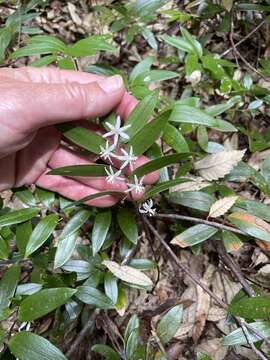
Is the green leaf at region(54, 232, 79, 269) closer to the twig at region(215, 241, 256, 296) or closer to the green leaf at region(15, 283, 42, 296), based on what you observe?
the green leaf at region(15, 283, 42, 296)

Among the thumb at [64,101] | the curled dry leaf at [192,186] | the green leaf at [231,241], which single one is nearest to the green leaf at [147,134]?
the thumb at [64,101]

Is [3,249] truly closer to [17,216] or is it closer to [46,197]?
[17,216]

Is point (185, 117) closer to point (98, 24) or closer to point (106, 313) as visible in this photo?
point (106, 313)

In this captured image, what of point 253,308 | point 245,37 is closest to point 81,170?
point 253,308

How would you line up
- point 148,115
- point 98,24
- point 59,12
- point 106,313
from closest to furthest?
point 148,115
point 106,313
point 98,24
point 59,12

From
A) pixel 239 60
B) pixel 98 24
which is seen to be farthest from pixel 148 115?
pixel 98 24
